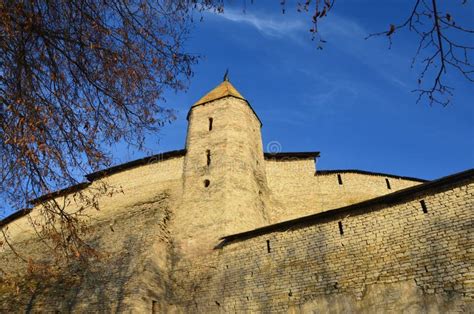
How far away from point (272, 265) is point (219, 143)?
5898mm

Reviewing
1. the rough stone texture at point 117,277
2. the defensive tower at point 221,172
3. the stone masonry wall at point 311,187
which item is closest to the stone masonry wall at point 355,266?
the rough stone texture at point 117,277

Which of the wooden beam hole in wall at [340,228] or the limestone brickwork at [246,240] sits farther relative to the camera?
the wooden beam hole in wall at [340,228]

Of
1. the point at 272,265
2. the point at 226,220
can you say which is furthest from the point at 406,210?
the point at 226,220

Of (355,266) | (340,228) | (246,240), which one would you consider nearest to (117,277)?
(246,240)

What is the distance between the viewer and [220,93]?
1711 centimetres

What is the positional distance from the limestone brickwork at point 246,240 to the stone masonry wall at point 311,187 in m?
0.05

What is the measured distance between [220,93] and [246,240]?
813 cm

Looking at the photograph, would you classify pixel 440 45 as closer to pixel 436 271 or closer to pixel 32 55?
pixel 32 55

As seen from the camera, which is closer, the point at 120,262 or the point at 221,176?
the point at 120,262

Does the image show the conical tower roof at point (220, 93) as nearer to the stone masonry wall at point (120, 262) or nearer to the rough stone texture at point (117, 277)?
the stone masonry wall at point (120, 262)

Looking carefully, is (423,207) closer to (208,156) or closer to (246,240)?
(246,240)

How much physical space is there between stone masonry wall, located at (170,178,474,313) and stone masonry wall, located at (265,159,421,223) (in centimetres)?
472

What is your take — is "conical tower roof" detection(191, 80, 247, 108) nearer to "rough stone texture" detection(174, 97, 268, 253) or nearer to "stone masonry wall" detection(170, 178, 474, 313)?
"rough stone texture" detection(174, 97, 268, 253)

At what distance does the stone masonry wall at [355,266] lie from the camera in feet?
25.1
